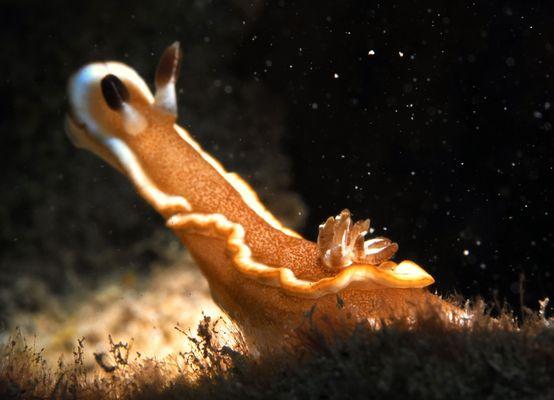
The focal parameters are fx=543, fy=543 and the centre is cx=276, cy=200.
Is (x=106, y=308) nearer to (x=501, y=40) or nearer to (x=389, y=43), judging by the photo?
(x=389, y=43)

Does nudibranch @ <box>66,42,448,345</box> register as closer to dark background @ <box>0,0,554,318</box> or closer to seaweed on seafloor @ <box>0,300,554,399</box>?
seaweed on seafloor @ <box>0,300,554,399</box>

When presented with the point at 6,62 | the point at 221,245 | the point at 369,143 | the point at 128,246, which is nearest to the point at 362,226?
the point at 221,245

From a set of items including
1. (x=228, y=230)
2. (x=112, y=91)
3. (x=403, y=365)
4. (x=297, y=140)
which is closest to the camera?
(x=403, y=365)

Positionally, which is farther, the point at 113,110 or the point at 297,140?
the point at 297,140

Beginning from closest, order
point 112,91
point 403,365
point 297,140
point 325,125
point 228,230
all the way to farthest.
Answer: point 403,365 < point 228,230 < point 112,91 < point 325,125 < point 297,140

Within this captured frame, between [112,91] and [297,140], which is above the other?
[297,140]

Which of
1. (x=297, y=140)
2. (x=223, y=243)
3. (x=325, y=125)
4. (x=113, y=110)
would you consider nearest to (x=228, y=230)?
(x=223, y=243)

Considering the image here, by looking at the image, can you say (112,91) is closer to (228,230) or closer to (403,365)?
(228,230)

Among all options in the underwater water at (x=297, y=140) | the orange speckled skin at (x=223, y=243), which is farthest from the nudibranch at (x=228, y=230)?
the underwater water at (x=297, y=140)
